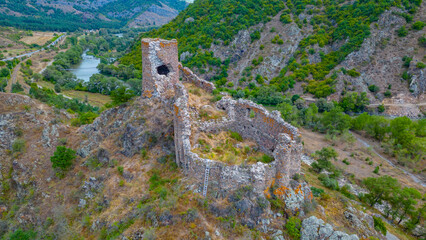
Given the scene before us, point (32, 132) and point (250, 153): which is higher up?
point (250, 153)

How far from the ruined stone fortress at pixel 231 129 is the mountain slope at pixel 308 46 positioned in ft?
130

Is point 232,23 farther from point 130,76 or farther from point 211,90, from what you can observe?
point 211,90

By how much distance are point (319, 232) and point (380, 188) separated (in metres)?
16.2

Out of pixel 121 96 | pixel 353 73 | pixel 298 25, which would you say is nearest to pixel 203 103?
pixel 121 96

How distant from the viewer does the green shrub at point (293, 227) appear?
1499 centimetres

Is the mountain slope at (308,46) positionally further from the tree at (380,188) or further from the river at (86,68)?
the tree at (380,188)

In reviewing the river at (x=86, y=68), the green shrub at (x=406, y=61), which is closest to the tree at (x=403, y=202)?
the green shrub at (x=406, y=61)

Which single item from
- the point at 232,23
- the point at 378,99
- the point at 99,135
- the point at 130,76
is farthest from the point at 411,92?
the point at 130,76

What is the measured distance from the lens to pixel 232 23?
83938 mm

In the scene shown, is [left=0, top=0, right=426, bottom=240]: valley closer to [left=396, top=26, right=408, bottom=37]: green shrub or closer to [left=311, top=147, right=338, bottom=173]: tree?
[left=311, top=147, right=338, bottom=173]: tree

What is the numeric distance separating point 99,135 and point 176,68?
1042cm

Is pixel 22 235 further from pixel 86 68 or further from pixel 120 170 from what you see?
pixel 86 68

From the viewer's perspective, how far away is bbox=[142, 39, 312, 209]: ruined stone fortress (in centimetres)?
1576

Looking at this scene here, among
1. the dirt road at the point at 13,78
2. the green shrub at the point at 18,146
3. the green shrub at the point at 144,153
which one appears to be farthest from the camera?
the dirt road at the point at 13,78
